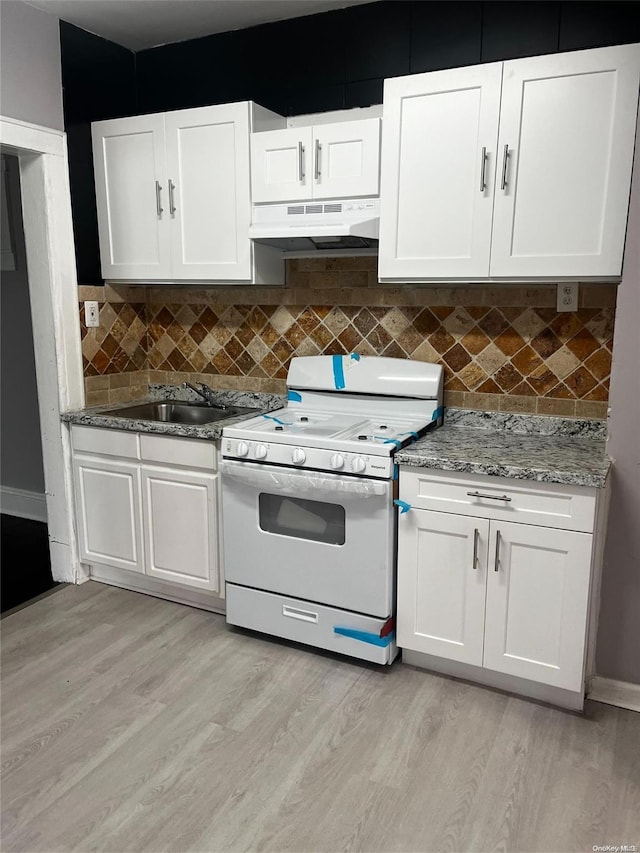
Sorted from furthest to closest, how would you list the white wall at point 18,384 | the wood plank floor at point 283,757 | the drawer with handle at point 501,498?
1. the white wall at point 18,384
2. the drawer with handle at point 501,498
3. the wood plank floor at point 283,757

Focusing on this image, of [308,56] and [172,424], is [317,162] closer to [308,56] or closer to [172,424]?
[308,56]

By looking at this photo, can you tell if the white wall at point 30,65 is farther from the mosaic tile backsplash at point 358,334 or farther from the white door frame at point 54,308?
the mosaic tile backsplash at point 358,334

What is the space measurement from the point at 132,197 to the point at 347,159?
1.09 m

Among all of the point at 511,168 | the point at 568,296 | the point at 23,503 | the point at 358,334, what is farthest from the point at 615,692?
the point at 23,503

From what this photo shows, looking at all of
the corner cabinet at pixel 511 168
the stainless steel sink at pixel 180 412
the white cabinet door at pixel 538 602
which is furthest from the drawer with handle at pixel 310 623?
the corner cabinet at pixel 511 168

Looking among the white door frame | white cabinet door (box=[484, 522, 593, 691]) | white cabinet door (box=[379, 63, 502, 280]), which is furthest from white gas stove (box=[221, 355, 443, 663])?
the white door frame

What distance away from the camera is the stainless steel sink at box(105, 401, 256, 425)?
3.10 m

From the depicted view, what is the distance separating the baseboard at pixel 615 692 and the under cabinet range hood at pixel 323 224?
6.00 feet

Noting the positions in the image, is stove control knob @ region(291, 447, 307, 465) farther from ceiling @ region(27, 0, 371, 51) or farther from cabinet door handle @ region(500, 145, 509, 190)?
ceiling @ region(27, 0, 371, 51)

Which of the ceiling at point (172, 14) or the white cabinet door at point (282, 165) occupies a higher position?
the ceiling at point (172, 14)

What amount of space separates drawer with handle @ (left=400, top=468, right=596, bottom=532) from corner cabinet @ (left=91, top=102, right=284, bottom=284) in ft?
3.97

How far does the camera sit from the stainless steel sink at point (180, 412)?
3.10 m

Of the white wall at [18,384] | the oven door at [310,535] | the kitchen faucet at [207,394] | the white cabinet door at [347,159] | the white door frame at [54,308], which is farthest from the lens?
the white wall at [18,384]

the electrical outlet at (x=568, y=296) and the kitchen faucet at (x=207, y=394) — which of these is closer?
the electrical outlet at (x=568, y=296)
